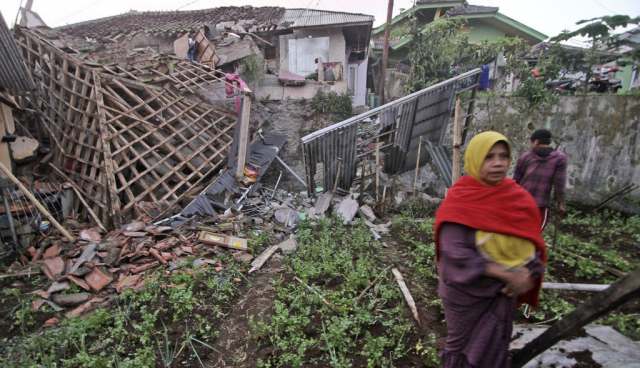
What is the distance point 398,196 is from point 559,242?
11.4ft

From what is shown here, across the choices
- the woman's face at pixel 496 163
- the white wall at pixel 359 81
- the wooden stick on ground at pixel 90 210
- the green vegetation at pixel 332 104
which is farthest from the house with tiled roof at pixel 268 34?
the woman's face at pixel 496 163

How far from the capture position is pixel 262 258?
16.2ft

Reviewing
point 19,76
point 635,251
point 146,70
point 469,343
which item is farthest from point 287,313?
point 146,70

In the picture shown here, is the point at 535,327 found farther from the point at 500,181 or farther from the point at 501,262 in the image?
the point at 500,181

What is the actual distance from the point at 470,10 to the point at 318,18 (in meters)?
7.19

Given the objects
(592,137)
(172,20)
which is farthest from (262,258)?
(172,20)

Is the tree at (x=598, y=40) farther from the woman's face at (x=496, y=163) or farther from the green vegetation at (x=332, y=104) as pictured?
the green vegetation at (x=332, y=104)

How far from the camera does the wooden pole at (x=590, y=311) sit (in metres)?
1.35

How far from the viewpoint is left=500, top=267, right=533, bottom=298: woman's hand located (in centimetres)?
158

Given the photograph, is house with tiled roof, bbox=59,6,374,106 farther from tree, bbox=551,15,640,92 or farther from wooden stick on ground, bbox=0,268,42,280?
wooden stick on ground, bbox=0,268,42,280

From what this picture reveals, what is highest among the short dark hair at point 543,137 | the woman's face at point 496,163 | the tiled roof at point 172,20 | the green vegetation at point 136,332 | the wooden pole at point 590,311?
the tiled roof at point 172,20

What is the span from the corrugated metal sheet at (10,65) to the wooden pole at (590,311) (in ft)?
26.2

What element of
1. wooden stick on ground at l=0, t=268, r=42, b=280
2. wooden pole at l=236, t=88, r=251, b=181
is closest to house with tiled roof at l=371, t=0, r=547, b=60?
wooden pole at l=236, t=88, r=251, b=181

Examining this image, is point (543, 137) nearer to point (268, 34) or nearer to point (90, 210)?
point (90, 210)
